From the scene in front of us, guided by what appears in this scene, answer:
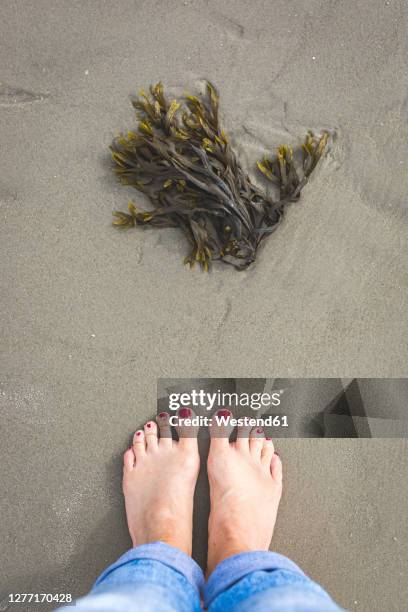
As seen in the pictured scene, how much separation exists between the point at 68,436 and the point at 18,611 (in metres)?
0.70

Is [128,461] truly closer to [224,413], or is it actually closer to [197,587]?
[224,413]

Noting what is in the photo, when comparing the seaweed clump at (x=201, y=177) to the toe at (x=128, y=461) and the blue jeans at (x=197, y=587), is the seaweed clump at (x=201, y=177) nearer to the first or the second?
the toe at (x=128, y=461)

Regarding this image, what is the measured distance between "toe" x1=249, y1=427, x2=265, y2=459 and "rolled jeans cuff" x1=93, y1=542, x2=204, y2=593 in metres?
0.47

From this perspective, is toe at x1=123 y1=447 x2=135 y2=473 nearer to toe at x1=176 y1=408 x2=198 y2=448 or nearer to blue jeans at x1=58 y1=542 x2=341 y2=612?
toe at x1=176 y1=408 x2=198 y2=448

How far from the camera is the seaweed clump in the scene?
1.87 metres

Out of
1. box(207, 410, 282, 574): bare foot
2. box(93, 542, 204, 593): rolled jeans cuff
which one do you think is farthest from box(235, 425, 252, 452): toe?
box(93, 542, 204, 593): rolled jeans cuff

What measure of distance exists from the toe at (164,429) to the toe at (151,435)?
0.08 feet

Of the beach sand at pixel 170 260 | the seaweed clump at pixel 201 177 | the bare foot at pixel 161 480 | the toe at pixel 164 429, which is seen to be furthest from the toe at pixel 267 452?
the seaweed clump at pixel 201 177

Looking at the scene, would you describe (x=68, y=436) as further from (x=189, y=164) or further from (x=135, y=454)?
(x=189, y=164)

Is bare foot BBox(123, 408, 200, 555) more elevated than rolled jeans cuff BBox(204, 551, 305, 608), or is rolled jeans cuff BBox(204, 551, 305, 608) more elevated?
rolled jeans cuff BBox(204, 551, 305, 608)

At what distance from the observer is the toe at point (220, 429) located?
77.5 inches

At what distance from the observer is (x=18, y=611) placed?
6.31ft

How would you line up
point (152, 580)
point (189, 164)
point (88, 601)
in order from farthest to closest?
point (189, 164)
point (152, 580)
point (88, 601)

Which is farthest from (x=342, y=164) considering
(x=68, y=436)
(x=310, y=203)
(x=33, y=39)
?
(x=68, y=436)
